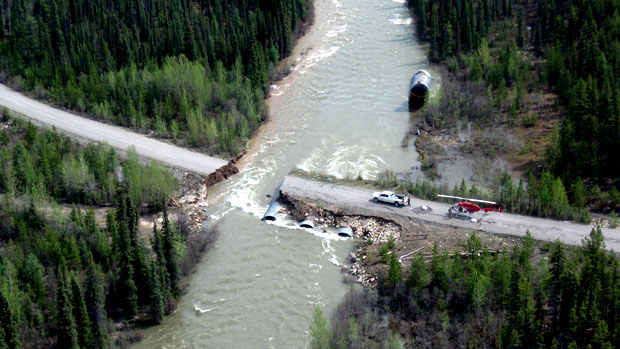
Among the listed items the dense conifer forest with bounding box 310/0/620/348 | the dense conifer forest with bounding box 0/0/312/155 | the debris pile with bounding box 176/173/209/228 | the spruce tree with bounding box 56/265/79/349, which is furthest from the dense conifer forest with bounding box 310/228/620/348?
the dense conifer forest with bounding box 0/0/312/155

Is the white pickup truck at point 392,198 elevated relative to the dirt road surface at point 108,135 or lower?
lower

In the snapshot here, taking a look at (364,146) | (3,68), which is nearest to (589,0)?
(364,146)

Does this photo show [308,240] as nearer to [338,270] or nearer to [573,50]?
[338,270]

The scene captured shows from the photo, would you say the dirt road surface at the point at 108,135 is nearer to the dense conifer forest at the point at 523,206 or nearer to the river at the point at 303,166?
the river at the point at 303,166

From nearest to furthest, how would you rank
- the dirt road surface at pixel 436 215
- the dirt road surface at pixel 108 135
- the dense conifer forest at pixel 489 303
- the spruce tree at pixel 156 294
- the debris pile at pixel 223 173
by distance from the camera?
the dense conifer forest at pixel 489 303
the spruce tree at pixel 156 294
the dirt road surface at pixel 436 215
the debris pile at pixel 223 173
the dirt road surface at pixel 108 135

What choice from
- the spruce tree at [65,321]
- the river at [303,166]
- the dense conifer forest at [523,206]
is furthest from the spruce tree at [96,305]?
the dense conifer forest at [523,206]

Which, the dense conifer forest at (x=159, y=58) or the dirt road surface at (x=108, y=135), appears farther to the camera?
the dense conifer forest at (x=159, y=58)
